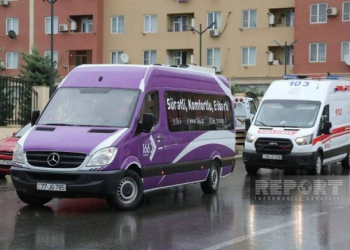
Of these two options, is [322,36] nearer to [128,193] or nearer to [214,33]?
[214,33]

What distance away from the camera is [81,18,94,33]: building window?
52188 millimetres

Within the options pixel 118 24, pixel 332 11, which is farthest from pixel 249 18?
pixel 118 24

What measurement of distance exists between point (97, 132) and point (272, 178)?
7.87 meters

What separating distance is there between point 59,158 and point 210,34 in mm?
39331

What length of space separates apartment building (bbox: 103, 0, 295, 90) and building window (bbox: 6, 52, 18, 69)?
770 cm

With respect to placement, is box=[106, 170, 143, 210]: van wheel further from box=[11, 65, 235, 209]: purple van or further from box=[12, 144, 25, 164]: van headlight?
box=[12, 144, 25, 164]: van headlight

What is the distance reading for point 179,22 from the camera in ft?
166

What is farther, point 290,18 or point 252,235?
point 290,18

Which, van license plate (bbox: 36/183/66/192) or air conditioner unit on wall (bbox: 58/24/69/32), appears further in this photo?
air conditioner unit on wall (bbox: 58/24/69/32)

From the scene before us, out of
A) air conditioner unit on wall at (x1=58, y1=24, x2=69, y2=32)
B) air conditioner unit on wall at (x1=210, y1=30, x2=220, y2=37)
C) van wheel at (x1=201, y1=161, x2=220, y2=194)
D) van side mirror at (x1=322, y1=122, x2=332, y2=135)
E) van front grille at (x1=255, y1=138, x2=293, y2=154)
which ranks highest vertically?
air conditioner unit on wall at (x1=58, y1=24, x2=69, y2=32)

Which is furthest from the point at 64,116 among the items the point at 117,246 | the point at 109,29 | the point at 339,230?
the point at 109,29

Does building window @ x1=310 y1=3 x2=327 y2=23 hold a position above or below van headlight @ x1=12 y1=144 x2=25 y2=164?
above

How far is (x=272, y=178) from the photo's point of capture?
17.4m

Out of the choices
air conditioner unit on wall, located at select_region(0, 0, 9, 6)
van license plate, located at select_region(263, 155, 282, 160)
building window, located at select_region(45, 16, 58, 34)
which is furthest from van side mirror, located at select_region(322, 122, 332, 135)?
air conditioner unit on wall, located at select_region(0, 0, 9, 6)
